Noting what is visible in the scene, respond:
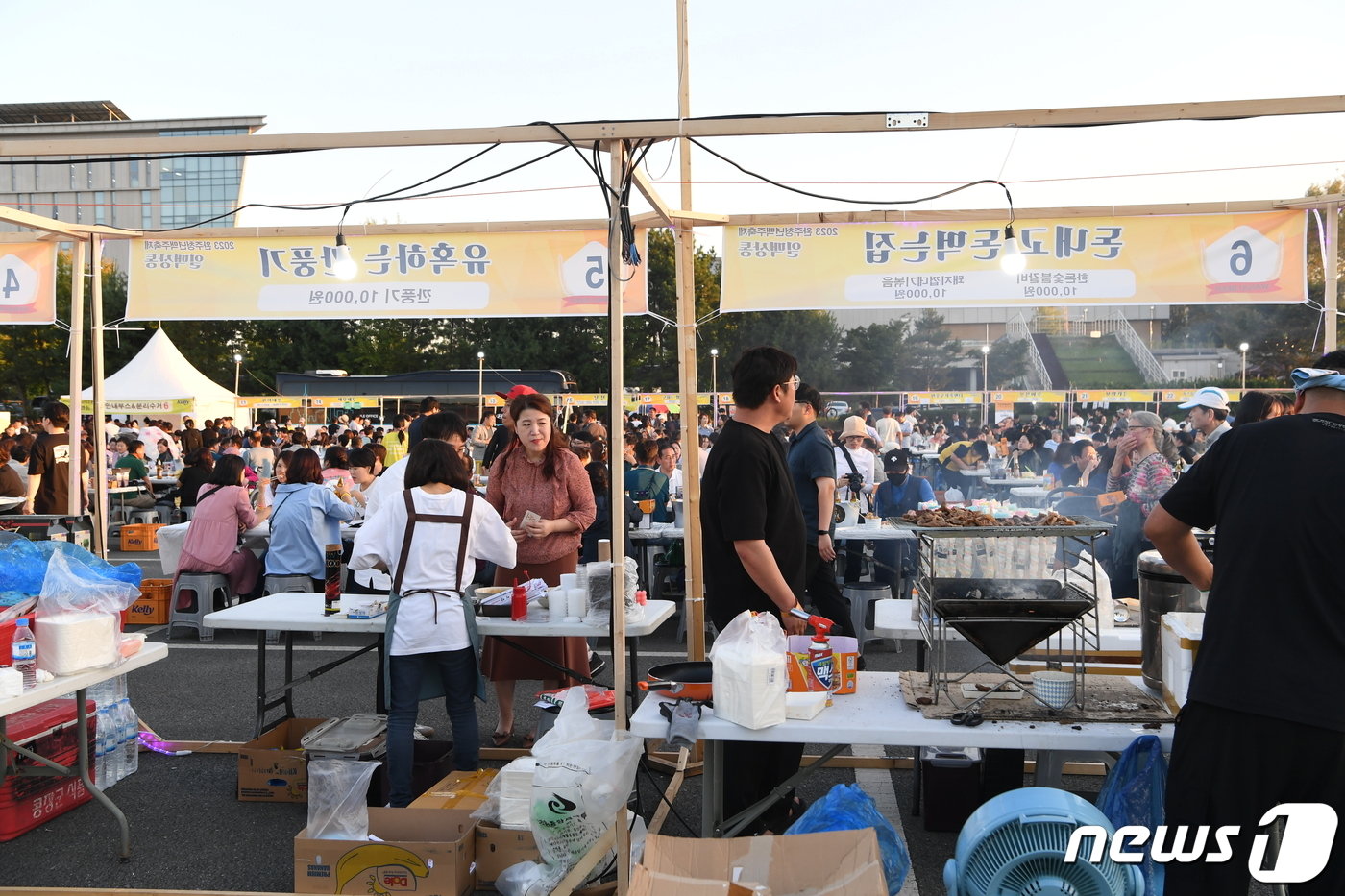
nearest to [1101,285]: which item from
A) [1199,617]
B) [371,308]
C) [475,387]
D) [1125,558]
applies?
[1125,558]

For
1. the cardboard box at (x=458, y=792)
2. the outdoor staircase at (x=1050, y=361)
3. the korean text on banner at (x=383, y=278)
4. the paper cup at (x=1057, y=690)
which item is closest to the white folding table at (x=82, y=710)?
the cardboard box at (x=458, y=792)

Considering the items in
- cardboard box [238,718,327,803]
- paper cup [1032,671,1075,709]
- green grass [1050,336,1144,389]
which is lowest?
cardboard box [238,718,327,803]

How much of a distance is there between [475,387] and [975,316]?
36248mm

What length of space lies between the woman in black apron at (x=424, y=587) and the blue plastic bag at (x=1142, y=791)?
2.49 meters

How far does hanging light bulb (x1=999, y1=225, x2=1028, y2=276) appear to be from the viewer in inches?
205

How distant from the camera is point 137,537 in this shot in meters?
12.1

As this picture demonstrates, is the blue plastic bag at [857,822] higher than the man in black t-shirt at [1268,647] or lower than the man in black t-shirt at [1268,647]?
lower

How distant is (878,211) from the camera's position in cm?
551

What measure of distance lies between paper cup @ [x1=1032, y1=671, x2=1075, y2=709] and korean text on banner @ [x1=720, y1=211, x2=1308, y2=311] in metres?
3.01

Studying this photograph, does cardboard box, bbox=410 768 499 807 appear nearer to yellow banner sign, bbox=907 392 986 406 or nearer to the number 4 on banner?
the number 4 on banner

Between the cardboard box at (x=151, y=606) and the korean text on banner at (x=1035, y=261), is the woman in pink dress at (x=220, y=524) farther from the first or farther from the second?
the korean text on banner at (x=1035, y=261)

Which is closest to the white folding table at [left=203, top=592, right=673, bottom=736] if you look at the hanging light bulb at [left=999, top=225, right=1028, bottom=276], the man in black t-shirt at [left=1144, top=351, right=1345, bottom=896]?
the man in black t-shirt at [left=1144, top=351, right=1345, bottom=896]

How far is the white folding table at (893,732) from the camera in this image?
282cm

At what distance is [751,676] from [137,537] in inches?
453
